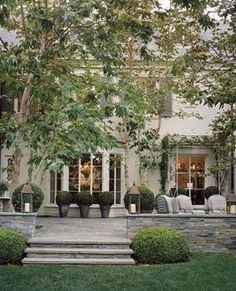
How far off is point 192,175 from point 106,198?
428 centimetres

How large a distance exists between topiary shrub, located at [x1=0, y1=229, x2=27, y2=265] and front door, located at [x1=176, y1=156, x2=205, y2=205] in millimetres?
11560

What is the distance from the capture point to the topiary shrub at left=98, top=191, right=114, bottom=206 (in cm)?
1959

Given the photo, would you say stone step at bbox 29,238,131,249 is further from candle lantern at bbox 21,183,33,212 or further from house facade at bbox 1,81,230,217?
house facade at bbox 1,81,230,217

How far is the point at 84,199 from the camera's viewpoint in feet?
64.0

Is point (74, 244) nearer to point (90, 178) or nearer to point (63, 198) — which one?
point (63, 198)

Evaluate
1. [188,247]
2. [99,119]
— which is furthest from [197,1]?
[188,247]

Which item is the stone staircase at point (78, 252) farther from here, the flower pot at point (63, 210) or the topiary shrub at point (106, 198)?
the flower pot at point (63, 210)

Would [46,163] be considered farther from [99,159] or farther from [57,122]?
[99,159]

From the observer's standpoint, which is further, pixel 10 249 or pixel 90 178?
pixel 90 178

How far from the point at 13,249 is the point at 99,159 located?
10.0 metres

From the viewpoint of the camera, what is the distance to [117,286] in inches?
340

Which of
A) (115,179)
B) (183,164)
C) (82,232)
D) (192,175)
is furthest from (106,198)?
(82,232)

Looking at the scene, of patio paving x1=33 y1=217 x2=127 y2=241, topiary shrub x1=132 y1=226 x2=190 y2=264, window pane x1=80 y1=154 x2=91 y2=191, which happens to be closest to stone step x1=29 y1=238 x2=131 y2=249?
patio paving x1=33 y1=217 x2=127 y2=241

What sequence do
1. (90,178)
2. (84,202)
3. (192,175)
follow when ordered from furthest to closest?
(192,175)
(90,178)
(84,202)
